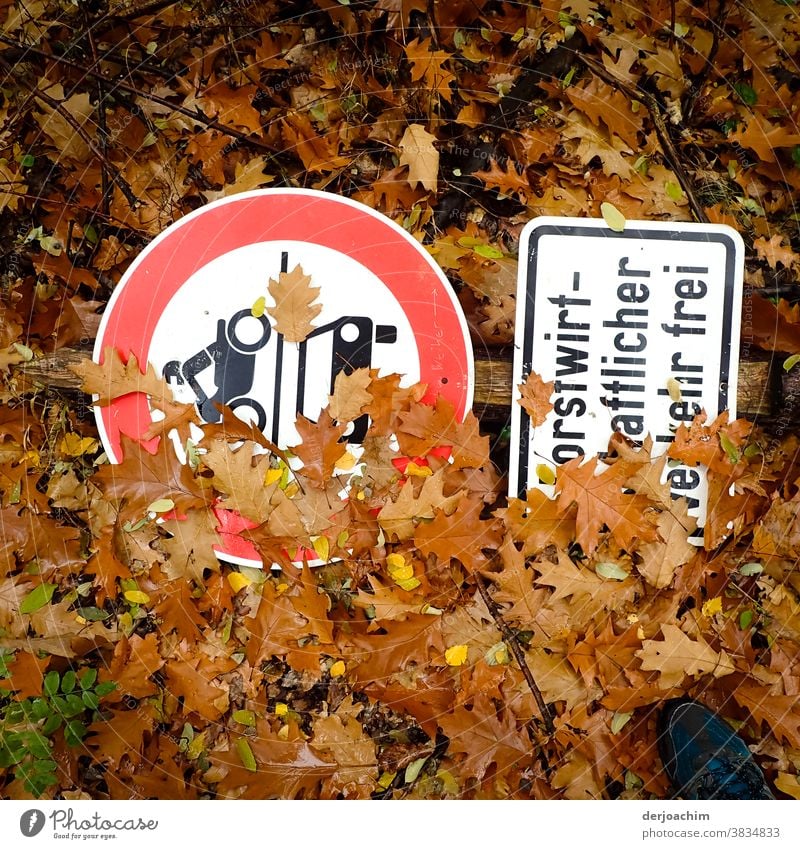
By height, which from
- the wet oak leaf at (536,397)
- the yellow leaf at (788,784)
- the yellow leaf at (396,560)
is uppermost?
the wet oak leaf at (536,397)

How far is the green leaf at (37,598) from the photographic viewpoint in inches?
73.0

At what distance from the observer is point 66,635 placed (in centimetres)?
185

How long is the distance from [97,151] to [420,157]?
106 centimetres

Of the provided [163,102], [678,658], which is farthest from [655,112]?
[678,658]

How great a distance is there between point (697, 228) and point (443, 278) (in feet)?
2.77

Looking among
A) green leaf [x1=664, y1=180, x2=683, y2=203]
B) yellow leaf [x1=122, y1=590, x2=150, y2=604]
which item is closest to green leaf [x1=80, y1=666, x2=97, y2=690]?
yellow leaf [x1=122, y1=590, x2=150, y2=604]

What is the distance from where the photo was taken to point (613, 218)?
1835 millimetres

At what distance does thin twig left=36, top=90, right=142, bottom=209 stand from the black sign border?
131 centimetres

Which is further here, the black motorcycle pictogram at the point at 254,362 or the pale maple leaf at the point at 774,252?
the pale maple leaf at the point at 774,252

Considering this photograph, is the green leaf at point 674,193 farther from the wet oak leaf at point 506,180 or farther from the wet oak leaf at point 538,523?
the wet oak leaf at point 538,523

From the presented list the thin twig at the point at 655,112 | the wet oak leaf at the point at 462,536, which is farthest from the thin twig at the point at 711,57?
the wet oak leaf at the point at 462,536

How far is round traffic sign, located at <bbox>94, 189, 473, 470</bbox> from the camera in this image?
5.79 ft

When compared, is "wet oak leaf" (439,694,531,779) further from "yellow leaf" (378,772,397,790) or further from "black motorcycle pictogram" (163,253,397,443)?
"black motorcycle pictogram" (163,253,397,443)

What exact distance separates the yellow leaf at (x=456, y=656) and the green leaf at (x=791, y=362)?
1.38 m
